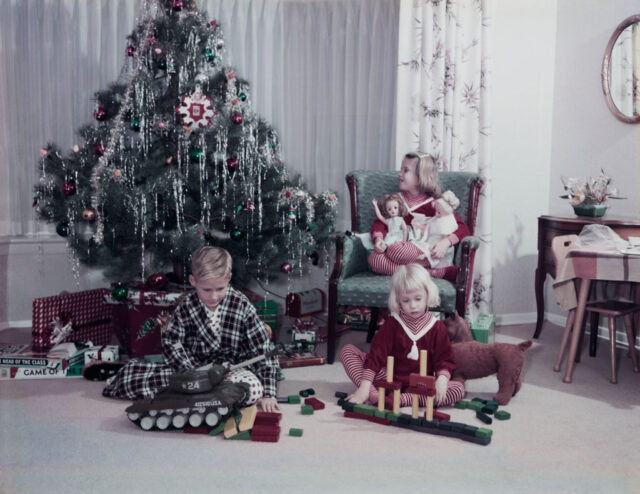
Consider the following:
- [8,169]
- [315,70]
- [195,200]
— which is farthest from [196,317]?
[315,70]

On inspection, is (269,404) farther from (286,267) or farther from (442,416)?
(286,267)

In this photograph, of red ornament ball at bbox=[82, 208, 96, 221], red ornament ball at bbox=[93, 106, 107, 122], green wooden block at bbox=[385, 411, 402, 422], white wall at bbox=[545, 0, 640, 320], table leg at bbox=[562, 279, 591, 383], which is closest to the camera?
green wooden block at bbox=[385, 411, 402, 422]

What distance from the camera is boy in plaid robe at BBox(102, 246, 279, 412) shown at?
2.82 m

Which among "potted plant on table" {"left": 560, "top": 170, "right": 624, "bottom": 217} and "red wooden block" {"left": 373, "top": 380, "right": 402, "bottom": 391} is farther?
"potted plant on table" {"left": 560, "top": 170, "right": 624, "bottom": 217}

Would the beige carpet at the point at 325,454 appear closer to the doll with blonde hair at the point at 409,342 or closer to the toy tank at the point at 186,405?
the toy tank at the point at 186,405

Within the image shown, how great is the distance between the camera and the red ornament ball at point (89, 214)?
11.5ft

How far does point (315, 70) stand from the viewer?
16.1ft

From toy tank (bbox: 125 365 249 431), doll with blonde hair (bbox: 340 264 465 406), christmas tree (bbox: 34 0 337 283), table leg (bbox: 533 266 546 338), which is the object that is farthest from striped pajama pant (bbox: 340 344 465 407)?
table leg (bbox: 533 266 546 338)

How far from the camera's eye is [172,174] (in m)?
3.67

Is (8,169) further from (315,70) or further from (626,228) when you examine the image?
(626,228)

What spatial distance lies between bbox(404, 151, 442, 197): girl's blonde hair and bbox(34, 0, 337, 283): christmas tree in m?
0.70

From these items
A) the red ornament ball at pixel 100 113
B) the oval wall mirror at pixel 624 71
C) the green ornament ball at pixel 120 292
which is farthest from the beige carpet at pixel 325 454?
the oval wall mirror at pixel 624 71

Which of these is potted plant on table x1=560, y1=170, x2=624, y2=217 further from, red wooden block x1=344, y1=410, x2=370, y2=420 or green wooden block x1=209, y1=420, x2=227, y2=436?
green wooden block x1=209, y1=420, x2=227, y2=436

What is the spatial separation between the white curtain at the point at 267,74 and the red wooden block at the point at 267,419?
259cm
